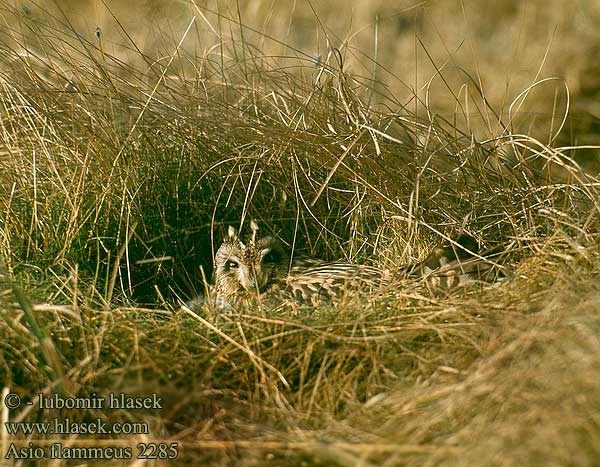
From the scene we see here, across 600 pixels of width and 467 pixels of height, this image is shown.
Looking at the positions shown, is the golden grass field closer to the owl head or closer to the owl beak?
the owl head

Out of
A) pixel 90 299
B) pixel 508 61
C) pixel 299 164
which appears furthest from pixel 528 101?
pixel 90 299

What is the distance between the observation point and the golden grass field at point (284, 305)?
7.80 feet

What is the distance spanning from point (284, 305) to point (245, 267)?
27cm

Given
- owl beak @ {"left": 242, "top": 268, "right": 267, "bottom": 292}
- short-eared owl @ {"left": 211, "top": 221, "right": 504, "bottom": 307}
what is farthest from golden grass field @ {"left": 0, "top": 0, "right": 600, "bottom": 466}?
owl beak @ {"left": 242, "top": 268, "right": 267, "bottom": 292}

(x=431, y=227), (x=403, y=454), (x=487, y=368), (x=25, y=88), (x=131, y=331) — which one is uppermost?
(x=25, y=88)

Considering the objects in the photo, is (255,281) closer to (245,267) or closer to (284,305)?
(245,267)

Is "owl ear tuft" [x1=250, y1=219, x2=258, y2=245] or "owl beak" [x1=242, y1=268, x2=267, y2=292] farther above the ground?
"owl ear tuft" [x1=250, y1=219, x2=258, y2=245]

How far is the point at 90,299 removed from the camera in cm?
301

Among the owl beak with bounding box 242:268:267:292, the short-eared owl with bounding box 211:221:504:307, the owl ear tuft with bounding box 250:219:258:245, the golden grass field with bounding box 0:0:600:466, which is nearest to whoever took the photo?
the golden grass field with bounding box 0:0:600:466

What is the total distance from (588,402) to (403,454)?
0.44m

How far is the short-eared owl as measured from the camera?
3.26 m

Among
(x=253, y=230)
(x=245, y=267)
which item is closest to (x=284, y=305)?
(x=245, y=267)

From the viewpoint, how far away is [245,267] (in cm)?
351

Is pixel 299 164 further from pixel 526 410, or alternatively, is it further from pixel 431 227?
pixel 526 410
